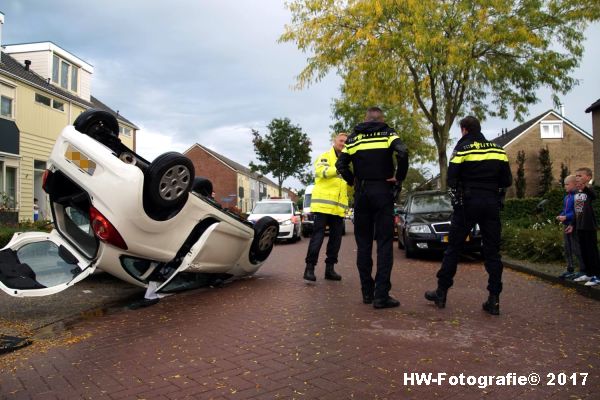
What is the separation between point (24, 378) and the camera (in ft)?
10.9

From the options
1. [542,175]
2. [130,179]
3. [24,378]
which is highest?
[542,175]

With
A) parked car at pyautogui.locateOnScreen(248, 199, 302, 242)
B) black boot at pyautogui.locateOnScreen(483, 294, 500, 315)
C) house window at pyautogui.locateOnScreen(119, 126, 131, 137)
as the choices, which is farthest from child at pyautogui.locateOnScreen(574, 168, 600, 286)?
house window at pyautogui.locateOnScreen(119, 126, 131, 137)

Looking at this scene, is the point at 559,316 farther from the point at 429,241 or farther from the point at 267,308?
the point at 429,241

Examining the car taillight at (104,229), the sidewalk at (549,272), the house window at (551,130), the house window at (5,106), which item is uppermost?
the house window at (551,130)

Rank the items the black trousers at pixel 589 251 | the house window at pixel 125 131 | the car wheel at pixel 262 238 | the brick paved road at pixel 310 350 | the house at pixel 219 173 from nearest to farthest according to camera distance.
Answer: the brick paved road at pixel 310 350
the black trousers at pixel 589 251
the car wheel at pixel 262 238
the house window at pixel 125 131
the house at pixel 219 173

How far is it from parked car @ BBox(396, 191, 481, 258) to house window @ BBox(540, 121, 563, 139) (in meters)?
36.6

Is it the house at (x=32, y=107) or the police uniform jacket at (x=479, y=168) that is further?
the house at (x=32, y=107)

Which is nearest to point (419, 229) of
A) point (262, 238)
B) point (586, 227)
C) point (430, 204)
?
point (430, 204)

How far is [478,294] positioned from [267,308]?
2667 mm

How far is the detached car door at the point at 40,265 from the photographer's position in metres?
4.70

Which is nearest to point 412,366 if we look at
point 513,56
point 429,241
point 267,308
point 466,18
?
point 267,308

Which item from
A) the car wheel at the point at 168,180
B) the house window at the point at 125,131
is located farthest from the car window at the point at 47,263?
the house window at the point at 125,131

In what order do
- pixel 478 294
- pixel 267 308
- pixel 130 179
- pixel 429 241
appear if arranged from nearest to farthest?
pixel 130 179
pixel 267 308
pixel 478 294
pixel 429 241

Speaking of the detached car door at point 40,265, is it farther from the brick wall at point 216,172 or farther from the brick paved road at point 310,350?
the brick wall at point 216,172
